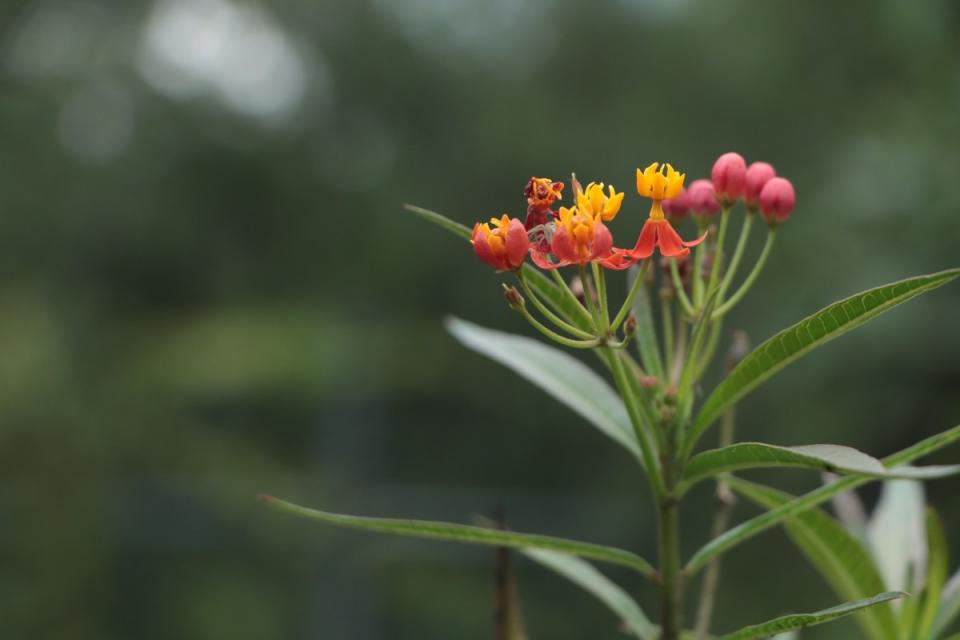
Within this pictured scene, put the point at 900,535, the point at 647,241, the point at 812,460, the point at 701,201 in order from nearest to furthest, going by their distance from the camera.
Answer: the point at 812,460 → the point at 647,241 → the point at 701,201 → the point at 900,535

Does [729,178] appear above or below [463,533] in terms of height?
Result: above

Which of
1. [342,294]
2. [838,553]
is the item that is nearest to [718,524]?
[838,553]

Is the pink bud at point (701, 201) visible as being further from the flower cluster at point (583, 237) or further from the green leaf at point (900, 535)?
the green leaf at point (900, 535)

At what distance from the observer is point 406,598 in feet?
21.4

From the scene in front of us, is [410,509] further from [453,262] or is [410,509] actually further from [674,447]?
[674,447]

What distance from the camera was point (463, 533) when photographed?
530 mm

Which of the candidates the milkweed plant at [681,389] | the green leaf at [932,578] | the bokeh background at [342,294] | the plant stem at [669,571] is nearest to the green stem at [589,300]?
the milkweed plant at [681,389]

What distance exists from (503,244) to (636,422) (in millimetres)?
102

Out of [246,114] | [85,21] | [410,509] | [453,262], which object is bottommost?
[410,509]

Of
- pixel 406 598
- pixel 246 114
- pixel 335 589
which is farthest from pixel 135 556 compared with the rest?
pixel 246 114

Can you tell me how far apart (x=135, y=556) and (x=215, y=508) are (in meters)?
0.51

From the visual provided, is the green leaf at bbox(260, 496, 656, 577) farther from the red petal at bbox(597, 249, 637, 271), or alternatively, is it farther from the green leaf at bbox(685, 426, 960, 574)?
the red petal at bbox(597, 249, 637, 271)

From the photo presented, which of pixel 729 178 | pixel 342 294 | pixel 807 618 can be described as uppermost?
pixel 342 294

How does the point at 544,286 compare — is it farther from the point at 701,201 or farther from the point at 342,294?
the point at 342,294
